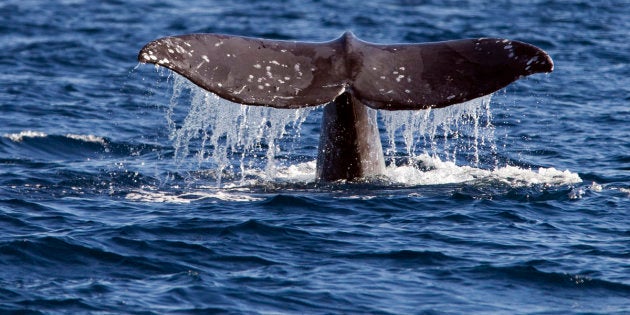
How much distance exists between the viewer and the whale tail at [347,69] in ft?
35.2

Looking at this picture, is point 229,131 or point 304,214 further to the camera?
point 229,131

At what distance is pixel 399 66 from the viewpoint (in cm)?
1142

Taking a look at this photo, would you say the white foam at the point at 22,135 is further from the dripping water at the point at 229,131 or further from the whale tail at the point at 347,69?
the whale tail at the point at 347,69

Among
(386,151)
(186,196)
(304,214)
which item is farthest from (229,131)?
(386,151)

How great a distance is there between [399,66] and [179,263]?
2999mm

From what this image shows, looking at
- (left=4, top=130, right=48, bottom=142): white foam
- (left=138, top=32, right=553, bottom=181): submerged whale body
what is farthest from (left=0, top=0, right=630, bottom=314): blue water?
(left=138, top=32, right=553, bottom=181): submerged whale body

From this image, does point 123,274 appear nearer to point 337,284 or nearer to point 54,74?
point 337,284

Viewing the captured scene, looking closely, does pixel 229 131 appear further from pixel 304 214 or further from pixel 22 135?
pixel 22 135

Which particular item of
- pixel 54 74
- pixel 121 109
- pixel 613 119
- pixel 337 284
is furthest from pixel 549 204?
pixel 54 74

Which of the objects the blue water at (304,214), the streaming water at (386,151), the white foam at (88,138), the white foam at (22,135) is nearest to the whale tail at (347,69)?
the streaming water at (386,151)

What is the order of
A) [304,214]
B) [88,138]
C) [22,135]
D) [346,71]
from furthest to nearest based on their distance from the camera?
[88,138] → [22,135] → [304,214] → [346,71]

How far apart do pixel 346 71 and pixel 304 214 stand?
1.47m

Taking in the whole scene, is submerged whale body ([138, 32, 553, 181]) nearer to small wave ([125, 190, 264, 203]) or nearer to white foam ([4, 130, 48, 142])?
small wave ([125, 190, 264, 203])

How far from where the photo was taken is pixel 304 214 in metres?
11.6
